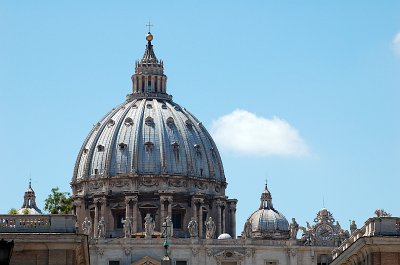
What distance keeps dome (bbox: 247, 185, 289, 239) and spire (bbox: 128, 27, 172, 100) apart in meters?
22.9

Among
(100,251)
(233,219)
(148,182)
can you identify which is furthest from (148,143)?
(100,251)

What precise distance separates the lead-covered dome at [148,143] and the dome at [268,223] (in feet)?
27.7

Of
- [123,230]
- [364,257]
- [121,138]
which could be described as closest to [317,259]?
[123,230]

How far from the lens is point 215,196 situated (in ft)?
600

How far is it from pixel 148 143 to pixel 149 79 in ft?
39.8

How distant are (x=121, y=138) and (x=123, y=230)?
16935 mm

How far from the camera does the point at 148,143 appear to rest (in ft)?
606

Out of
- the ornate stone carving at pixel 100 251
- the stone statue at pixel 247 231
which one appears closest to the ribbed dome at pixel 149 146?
the stone statue at pixel 247 231

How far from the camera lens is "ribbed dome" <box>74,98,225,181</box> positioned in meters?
182

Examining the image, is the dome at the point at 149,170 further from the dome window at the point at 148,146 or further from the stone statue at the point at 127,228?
the stone statue at the point at 127,228

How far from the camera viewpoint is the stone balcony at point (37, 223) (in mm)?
63125

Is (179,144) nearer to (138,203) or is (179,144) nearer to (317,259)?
(138,203)

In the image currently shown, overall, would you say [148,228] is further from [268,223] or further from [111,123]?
[111,123]

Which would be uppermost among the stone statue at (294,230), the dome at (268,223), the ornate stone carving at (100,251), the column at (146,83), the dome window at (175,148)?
the column at (146,83)
